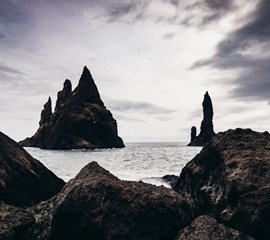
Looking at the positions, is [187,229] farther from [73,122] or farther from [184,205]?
[73,122]

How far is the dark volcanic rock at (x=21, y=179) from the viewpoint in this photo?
34.5ft

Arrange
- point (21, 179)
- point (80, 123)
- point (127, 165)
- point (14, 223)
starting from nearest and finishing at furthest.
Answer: point (14, 223) → point (21, 179) → point (127, 165) → point (80, 123)

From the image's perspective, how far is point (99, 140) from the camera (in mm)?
122562

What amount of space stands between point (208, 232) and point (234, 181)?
6.51 feet

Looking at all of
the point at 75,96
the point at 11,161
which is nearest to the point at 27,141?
the point at 75,96

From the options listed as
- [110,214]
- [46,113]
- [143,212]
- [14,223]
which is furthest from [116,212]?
[46,113]

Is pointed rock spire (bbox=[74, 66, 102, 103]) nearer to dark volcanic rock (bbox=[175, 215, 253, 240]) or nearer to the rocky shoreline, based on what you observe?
the rocky shoreline

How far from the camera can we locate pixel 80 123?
118875 mm

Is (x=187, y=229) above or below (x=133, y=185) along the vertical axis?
below

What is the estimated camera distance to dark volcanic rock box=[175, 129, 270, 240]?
870 cm

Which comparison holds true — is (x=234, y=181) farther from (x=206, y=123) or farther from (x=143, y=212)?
(x=206, y=123)

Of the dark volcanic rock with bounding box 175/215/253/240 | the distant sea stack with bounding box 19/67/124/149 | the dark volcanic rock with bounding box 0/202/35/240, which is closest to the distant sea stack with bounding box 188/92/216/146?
the distant sea stack with bounding box 19/67/124/149

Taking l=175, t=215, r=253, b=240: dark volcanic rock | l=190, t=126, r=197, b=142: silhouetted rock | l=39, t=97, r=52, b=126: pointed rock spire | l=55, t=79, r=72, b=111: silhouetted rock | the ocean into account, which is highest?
l=55, t=79, r=72, b=111: silhouetted rock

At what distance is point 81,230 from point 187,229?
9.00ft
